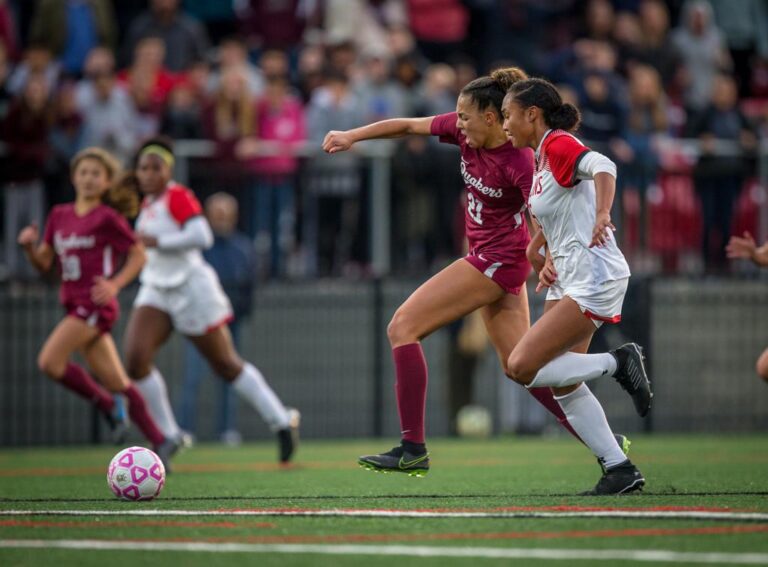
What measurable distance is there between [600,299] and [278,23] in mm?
11445

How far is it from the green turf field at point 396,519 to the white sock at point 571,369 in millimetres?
651

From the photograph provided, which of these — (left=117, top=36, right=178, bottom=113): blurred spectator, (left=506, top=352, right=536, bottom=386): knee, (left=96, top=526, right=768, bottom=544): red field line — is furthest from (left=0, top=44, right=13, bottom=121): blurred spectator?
(left=96, top=526, right=768, bottom=544): red field line

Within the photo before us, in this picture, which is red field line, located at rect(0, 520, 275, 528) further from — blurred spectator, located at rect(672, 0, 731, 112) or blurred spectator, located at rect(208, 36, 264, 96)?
blurred spectator, located at rect(672, 0, 731, 112)

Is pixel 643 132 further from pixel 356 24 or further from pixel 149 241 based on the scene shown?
pixel 149 241

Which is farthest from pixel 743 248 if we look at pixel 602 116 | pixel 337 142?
pixel 602 116

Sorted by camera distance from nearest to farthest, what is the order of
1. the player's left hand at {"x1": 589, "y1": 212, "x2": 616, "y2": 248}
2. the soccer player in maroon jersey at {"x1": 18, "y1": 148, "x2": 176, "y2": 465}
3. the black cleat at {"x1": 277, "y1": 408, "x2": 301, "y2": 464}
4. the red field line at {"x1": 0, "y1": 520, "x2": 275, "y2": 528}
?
1. the red field line at {"x1": 0, "y1": 520, "x2": 275, "y2": 528}
2. the player's left hand at {"x1": 589, "y1": 212, "x2": 616, "y2": 248}
3. the soccer player in maroon jersey at {"x1": 18, "y1": 148, "x2": 176, "y2": 465}
4. the black cleat at {"x1": 277, "y1": 408, "x2": 301, "y2": 464}

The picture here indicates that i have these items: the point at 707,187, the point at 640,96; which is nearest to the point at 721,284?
the point at 707,187

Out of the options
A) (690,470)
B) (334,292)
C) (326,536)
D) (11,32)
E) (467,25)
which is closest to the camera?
(326,536)

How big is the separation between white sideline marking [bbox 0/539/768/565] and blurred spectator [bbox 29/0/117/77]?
12.0 m

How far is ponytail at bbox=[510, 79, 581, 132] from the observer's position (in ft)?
26.6

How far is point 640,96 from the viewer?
57.6 ft

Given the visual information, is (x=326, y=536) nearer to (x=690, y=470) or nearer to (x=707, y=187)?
(x=690, y=470)

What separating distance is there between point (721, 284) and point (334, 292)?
4.48 meters

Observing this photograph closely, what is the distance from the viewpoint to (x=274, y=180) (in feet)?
53.9
